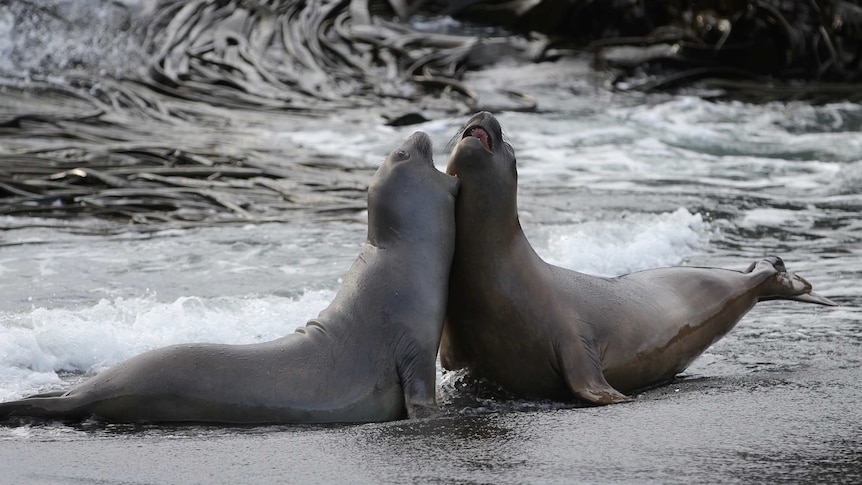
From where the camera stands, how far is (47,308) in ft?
22.5

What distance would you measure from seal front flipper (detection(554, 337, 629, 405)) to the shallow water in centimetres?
11

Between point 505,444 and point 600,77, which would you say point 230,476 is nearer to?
point 505,444

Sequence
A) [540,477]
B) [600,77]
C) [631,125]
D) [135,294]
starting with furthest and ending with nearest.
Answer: [600,77], [631,125], [135,294], [540,477]

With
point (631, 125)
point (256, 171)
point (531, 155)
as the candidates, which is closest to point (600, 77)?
point (631, 125)

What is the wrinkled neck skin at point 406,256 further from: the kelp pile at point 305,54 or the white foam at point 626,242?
→ the kelp pile at point 305,54

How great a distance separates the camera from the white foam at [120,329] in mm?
5660

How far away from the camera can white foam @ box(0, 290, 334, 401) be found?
5.66 m

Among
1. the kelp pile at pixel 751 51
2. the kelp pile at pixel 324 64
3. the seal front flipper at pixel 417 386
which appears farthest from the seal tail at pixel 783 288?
the kelp pile at pixel 751 51

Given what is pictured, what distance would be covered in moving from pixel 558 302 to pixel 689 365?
0.84 m

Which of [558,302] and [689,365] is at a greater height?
[558,302]

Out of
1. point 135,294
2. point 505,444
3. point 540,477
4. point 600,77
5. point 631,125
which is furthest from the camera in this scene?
point 600,77

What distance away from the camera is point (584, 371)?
5059 mm

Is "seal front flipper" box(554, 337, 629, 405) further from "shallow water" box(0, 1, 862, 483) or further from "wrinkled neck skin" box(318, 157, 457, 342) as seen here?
"wrinkled neck skin" box(318, 157, 457, 342)

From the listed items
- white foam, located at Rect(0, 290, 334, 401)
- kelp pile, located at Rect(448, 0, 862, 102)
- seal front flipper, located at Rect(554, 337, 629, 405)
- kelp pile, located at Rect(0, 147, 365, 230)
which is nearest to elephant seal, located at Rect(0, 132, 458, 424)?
seal front flipper, located at Rect(554, 337, 629, 405)
